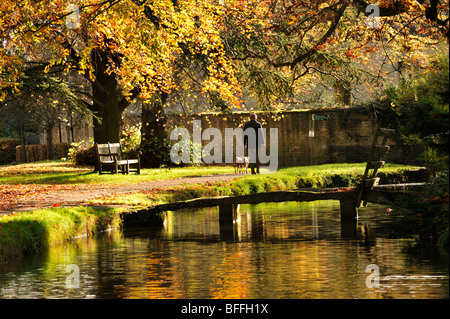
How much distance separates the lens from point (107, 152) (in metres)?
28.5

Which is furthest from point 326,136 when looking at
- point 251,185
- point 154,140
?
point 251,185

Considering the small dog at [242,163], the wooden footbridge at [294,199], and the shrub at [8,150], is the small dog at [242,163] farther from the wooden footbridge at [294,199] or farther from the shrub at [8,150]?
the shrub at [8,150]

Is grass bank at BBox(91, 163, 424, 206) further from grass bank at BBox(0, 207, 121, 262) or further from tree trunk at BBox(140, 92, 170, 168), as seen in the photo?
tree trunk at BBox(140, 92, 170, 168)

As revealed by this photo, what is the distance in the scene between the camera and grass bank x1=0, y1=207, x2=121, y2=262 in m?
13.4

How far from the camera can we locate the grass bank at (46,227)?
13.4m

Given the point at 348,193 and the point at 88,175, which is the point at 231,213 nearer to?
the point at 348,193

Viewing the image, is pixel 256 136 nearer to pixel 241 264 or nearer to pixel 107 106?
pixel 107 106

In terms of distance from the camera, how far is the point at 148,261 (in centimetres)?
1242

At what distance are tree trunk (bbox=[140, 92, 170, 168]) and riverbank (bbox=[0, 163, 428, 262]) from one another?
26.8 ft

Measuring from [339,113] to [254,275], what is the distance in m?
25.9

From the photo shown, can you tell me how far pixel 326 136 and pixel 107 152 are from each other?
11644mm

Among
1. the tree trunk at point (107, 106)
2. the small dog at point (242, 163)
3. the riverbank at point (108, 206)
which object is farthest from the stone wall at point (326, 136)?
the riverbank at point (108, 206)

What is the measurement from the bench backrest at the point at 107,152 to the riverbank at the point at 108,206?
1.23 metres

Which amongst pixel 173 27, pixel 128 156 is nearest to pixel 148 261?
pixel 173 27
